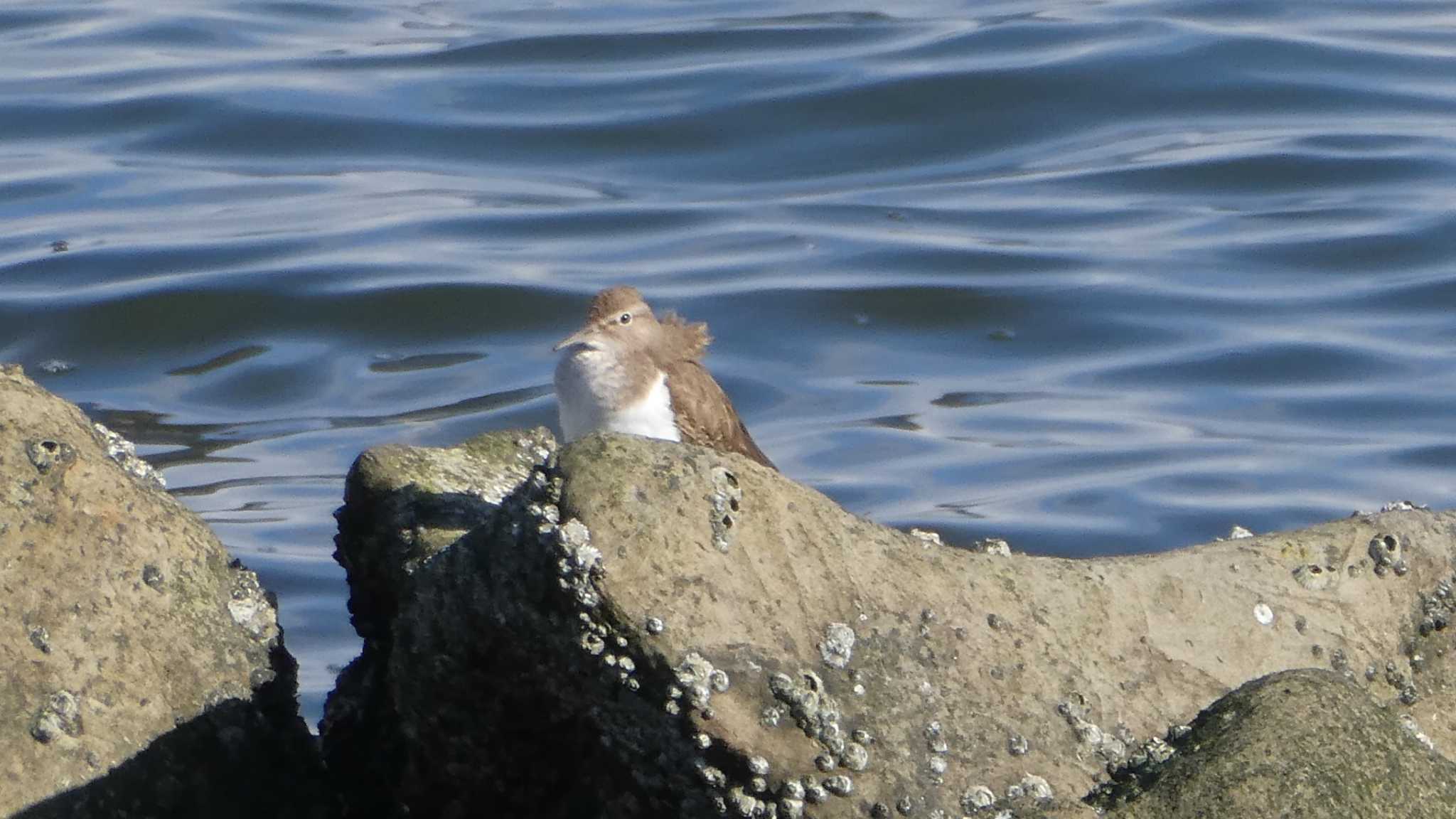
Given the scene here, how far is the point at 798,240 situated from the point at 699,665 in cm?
1123

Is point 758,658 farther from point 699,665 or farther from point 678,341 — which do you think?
point 678,341

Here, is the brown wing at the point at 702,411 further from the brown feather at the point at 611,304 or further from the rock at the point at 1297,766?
the rock at the point at 1297,766

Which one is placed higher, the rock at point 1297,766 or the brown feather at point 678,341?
the rock at point 1297,766

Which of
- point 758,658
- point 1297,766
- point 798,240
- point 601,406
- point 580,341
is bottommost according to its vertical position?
point 798,240

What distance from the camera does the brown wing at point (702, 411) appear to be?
6926 mm

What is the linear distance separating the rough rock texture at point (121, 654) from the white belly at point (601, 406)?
96.1 inches

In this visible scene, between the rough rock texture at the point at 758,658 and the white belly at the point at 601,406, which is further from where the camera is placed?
the white belly at the point at 601,406

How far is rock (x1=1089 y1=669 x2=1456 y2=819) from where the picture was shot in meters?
3.55

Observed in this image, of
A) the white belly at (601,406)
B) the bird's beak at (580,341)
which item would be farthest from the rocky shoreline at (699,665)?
the bird's beak at (580,341)

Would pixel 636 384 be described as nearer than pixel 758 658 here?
No

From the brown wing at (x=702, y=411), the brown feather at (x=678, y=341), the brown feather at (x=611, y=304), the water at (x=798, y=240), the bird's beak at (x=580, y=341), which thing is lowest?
the water at (x=798, y=240)

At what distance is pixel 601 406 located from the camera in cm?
675

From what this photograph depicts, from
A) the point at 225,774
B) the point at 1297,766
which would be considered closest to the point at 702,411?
the point at 225,774

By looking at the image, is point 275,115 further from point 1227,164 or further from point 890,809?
point 890,809
